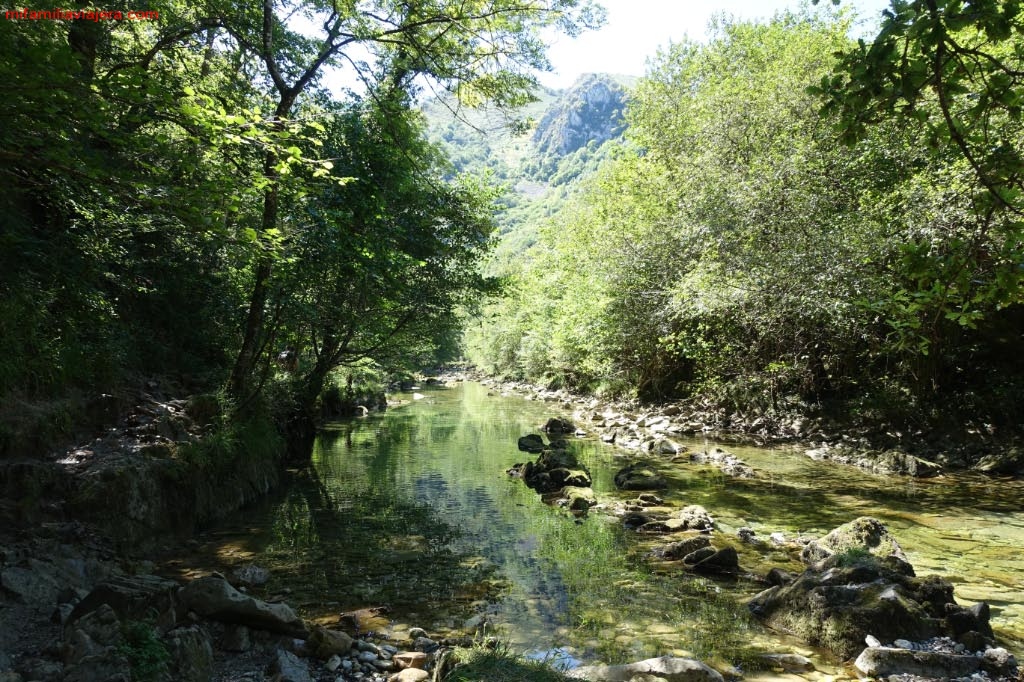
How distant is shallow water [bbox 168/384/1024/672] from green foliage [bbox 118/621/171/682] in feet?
7.62

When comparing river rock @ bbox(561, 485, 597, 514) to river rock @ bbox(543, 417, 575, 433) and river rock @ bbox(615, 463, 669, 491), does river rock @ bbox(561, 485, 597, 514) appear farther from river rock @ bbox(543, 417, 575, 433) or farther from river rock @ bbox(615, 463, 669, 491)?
river rock @ bbox(543, 417, 575, 433)

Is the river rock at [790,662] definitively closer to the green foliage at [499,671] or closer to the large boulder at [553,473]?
the green foliage at [499,671]

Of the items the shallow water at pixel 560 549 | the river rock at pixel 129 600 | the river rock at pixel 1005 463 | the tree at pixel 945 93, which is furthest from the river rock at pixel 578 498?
the river rock at pixel 1005 463

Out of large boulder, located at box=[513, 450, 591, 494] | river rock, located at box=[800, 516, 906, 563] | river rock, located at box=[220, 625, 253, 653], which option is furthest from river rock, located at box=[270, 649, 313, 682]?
large boulder, located at box=[513, 450, 591, 494]

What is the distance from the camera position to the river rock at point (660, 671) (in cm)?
467

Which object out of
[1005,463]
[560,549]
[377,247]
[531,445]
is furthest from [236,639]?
[1005,463]

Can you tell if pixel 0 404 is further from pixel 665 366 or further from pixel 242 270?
pixel 665 366

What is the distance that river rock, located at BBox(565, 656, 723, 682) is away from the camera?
467cm

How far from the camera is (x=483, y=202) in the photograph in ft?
55.1

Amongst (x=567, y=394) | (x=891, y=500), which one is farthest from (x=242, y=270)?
(x=567, y=394)

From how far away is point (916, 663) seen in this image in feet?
16.3

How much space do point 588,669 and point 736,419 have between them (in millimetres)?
17396

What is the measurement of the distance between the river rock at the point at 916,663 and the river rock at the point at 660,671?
147cm

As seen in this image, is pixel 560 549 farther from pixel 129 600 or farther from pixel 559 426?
pixel 559 426
